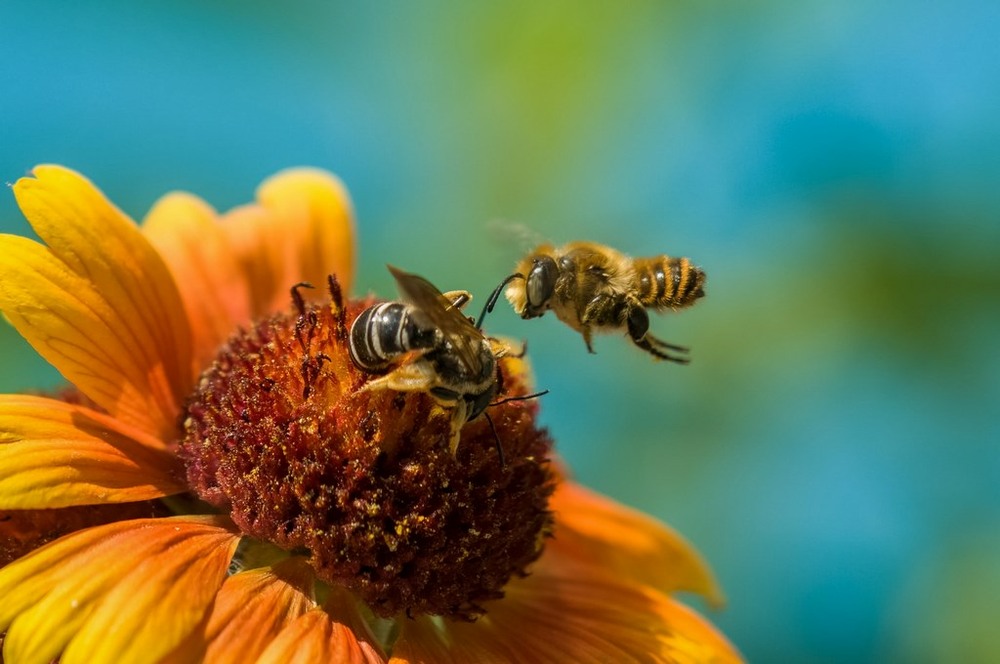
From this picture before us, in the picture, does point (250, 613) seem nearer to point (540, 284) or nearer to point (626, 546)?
point (540, 284)

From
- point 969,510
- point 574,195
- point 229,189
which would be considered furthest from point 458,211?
point 969,510

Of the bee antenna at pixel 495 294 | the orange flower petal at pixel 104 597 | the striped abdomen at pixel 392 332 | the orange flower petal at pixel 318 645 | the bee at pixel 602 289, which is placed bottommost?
the orange flower petal at pixel 104 597

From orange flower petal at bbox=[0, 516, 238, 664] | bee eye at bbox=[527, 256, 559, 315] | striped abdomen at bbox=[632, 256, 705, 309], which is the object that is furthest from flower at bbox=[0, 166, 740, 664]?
striped abdomen at bbox=[632, 256, 705, 309]

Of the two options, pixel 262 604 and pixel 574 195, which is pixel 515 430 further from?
pixel 574 195

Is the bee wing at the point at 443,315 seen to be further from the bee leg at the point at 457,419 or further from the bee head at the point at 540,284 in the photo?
the bee head at the point at 540,284

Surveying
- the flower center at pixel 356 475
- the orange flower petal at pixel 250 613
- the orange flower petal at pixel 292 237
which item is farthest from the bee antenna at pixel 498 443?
the orange flower petal at pixel 292 237

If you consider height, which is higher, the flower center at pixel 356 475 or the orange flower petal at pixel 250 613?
the flower center at pixel 356 475

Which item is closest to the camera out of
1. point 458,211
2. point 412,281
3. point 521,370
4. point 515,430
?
point 412,281
